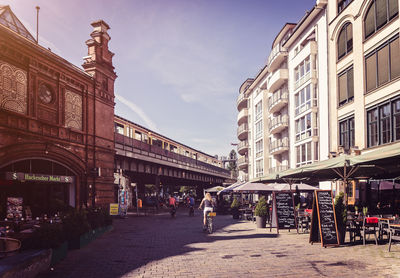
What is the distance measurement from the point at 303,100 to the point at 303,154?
4.78 meters

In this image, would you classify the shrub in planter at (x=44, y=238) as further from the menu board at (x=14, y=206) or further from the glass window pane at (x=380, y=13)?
the glass window pane at (x=380, y=13)

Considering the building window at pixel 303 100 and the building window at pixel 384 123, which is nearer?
the building window at pixel 384 123

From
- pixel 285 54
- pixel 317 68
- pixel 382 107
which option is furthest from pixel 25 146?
pixel 285 54

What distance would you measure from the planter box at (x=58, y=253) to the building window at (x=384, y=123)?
1538 centimetres

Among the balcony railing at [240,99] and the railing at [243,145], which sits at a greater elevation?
the balcony railing at [240,99]

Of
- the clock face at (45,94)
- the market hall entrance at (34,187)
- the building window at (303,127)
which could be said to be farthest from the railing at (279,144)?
the clock face at (45,94)

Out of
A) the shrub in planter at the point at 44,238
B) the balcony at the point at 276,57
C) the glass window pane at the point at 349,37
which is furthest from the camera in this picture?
the balcony at the point at 276,57

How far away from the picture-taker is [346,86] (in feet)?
74.6

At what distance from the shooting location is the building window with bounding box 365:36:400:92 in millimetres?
17781

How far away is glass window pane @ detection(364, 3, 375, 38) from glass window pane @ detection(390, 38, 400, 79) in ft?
7.94

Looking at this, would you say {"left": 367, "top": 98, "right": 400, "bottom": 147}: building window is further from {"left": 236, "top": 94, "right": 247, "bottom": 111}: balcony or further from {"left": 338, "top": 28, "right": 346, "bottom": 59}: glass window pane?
{"left": 236, "top": 94, "right": 247, "bottom": 111}: balcony

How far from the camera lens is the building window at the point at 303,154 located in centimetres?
3234

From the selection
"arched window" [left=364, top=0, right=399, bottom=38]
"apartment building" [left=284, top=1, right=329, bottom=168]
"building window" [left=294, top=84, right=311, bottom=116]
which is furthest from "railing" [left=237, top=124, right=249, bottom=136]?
"arched window" [left=364, top=0, right=399, bottom=38]

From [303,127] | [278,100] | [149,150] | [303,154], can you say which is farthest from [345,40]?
[149,150]
